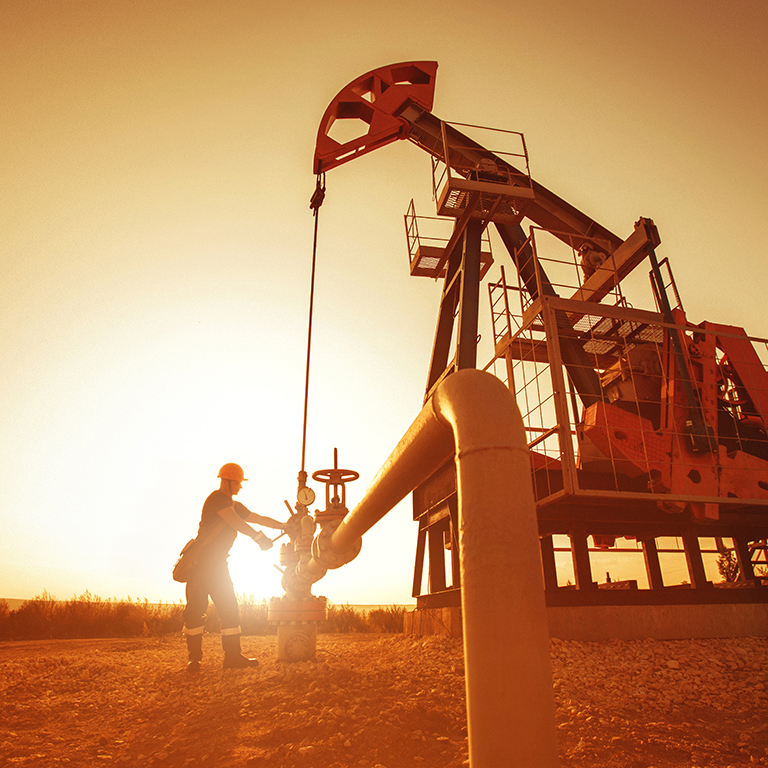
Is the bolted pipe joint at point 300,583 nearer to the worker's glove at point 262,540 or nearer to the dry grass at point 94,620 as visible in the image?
the worker's glove at point 262,540

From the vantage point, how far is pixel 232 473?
621cm

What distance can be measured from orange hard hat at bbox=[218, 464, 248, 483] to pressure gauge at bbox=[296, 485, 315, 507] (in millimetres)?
795

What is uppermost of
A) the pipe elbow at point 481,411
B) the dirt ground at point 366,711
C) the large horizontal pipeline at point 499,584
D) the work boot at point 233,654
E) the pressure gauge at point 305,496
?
the pressure gauge at point 305,496

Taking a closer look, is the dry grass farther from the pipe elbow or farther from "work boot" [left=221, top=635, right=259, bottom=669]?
the pipe elbow

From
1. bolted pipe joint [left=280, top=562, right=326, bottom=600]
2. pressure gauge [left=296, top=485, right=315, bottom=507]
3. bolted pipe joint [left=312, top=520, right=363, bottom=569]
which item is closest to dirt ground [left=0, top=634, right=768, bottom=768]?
bolted pipe joint [left=280, top=562, right=326, bottom=600]

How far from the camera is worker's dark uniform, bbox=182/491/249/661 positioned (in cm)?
516

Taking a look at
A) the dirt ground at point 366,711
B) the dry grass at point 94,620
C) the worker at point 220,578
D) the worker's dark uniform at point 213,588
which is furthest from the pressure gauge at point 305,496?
the dry grass at point 94,620

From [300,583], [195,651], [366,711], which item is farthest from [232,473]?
[366,711]

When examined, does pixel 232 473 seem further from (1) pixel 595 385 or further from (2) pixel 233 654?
(1) pixel 595 385

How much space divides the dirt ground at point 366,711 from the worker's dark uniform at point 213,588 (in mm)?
334

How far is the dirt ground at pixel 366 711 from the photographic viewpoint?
2.78 meters

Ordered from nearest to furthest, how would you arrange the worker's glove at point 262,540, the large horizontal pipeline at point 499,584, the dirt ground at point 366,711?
the large horizontal pipeline at point 499,584 → the dirt ground at point 366,711 → the worker's glove at point 262,540

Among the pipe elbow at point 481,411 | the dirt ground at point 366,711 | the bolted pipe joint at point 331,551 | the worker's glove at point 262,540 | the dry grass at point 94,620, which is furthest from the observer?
the dry grass at point 94,620

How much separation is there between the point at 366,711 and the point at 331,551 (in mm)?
1128
